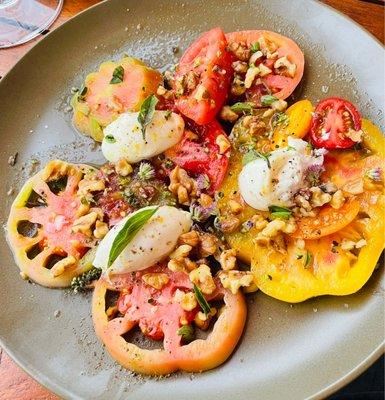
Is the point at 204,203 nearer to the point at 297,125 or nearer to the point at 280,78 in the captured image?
the point at 297,125

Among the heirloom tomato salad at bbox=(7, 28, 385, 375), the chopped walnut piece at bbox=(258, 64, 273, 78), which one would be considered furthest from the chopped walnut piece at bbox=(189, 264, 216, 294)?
the chopped walnut piece at bbox=(258, 64, 273, 78)

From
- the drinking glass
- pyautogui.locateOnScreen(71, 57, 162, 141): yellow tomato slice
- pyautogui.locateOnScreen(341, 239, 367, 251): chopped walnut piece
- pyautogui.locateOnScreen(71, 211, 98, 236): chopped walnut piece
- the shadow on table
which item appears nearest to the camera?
pyautogui.locateOnScreen(341, 239, 367, 251): chopped walnut piece

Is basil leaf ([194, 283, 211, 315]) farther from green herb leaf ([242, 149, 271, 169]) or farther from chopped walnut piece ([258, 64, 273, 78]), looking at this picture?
chopped walnut piece ([258, 64, 273, 78])

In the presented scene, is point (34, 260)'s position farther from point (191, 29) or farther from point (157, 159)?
point (191, 29)

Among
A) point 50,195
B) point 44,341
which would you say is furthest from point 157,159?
point 44,341

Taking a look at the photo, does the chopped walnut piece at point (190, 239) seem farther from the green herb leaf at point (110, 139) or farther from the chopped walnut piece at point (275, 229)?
the green herb leaf at point (110, 139)

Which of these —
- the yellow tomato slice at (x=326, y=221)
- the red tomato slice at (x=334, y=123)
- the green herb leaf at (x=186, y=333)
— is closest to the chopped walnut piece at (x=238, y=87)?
the red tomato slice at (x=334, y=123)

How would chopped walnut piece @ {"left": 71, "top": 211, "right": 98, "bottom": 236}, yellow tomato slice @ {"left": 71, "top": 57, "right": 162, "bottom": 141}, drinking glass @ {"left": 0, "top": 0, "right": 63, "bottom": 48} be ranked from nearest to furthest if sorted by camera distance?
chopped walnut piece @ {"left": 71, "top": 211, "right": 98, "bottom": 236}, yellow tomato slice @ {"left": 71, "top": 57, "right": 162, "bottom": 141}, drinking glass @ {"left": 0, "top": 0, "right": 63, "bottom": 48}
